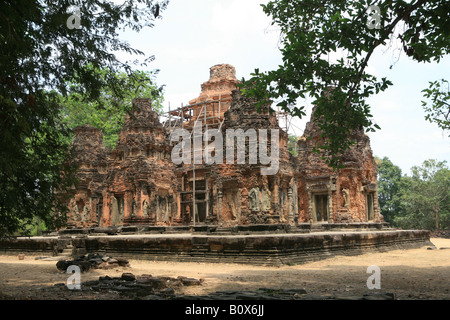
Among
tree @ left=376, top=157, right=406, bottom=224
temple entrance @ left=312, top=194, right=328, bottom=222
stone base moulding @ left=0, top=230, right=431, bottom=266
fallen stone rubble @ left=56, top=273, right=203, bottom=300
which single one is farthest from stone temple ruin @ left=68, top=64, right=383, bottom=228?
tree @ left=376, top=157, right=406, bottom=224

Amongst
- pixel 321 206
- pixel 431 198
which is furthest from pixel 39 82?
pixel 431 198

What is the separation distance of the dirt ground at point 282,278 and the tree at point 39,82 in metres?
1.33

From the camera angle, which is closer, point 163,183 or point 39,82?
point 39,82

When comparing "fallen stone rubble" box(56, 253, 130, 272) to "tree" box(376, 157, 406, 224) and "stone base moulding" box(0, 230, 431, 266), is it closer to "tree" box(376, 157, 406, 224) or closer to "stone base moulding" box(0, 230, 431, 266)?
"stone base moulding" box(0, 230, 431, 266)

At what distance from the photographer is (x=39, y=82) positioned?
264 inches

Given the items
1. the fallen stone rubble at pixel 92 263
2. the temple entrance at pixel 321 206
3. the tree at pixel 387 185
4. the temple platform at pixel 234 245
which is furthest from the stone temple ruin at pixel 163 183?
the tree at pixel 387 185

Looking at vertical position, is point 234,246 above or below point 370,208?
below

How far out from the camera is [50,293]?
6.08m

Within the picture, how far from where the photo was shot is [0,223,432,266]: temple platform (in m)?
9.95

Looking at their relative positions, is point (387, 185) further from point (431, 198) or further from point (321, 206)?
point (321, 206)

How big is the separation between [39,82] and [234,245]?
5858 millimetres

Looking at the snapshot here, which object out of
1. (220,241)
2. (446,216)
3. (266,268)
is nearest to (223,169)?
(220,241)

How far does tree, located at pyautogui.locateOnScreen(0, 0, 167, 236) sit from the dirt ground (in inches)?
52.4

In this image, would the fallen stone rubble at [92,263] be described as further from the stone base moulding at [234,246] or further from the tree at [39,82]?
the tree at [39,82]
